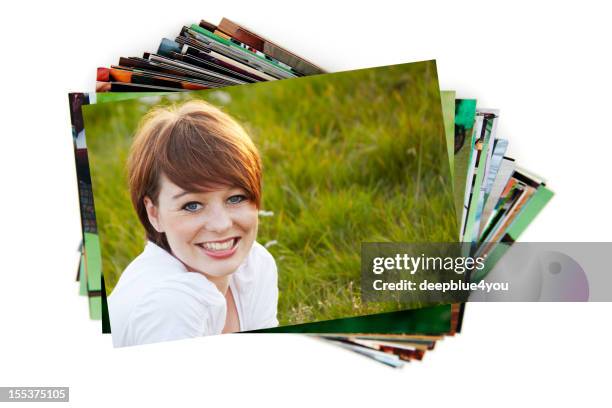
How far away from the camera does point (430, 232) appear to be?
278cm

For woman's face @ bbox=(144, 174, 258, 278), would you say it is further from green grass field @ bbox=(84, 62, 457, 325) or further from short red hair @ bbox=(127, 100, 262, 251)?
green grass field @ bbox=(84, 62, 457, 325)

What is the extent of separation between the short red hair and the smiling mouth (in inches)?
5.3

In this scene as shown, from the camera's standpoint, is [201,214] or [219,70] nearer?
[201,214]

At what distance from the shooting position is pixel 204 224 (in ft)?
8.54

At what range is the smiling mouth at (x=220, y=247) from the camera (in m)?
2.62

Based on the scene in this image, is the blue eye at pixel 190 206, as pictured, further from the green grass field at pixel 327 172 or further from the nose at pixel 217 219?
the green grass field at pixel 327 172

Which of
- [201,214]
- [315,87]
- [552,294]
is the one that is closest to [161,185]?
[201,214]

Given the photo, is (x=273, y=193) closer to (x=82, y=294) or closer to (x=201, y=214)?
(x=201, y=214)

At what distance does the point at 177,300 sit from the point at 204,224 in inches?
10.0

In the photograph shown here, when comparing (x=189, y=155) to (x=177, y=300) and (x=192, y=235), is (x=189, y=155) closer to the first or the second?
(x=192, y=235)

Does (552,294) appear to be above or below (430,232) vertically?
below

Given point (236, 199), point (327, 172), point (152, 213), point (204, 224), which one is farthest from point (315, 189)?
point (152, 213)

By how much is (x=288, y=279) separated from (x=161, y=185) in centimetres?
53

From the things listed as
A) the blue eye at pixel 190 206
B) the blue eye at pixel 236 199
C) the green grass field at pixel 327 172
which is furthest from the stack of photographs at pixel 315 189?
the blue eye at pixel 190 206
